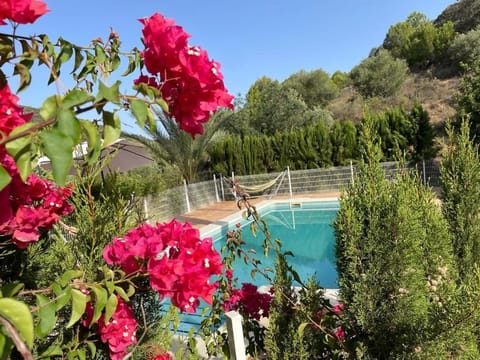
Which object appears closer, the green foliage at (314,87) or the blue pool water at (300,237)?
the blue pool water at (300,237)

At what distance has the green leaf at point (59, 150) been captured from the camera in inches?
16.1

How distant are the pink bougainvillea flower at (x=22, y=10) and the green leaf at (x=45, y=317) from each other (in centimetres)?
42

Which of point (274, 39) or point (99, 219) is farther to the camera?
point (274, 39)

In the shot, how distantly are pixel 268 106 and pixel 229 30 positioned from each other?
531 cm

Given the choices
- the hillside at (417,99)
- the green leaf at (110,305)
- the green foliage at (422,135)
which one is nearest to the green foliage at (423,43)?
the hillside at (417,99)

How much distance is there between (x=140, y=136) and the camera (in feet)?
40.5

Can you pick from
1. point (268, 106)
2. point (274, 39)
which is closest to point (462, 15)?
point (274, 39)

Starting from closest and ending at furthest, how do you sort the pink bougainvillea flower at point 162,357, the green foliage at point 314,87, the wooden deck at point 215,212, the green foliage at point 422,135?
the pink bougainvillea flower at point 162,357 → the wooden deck at point 215,212 → the green foliage at point 422,135 → the green foliage at point 314,87

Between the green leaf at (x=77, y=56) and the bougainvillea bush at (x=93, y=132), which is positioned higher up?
the green leaf at (x=77, y=56)

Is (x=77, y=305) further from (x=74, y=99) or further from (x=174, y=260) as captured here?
(x=74, y=99)

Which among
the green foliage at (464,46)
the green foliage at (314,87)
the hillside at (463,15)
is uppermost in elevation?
the hillside at (463,15)

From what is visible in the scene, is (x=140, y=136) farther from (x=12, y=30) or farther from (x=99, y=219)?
(x=12, y=30)

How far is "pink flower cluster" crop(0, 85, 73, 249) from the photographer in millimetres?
578

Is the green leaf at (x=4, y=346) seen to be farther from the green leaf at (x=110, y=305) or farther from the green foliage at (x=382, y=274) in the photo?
the green foliage at (x=382, y=274)
